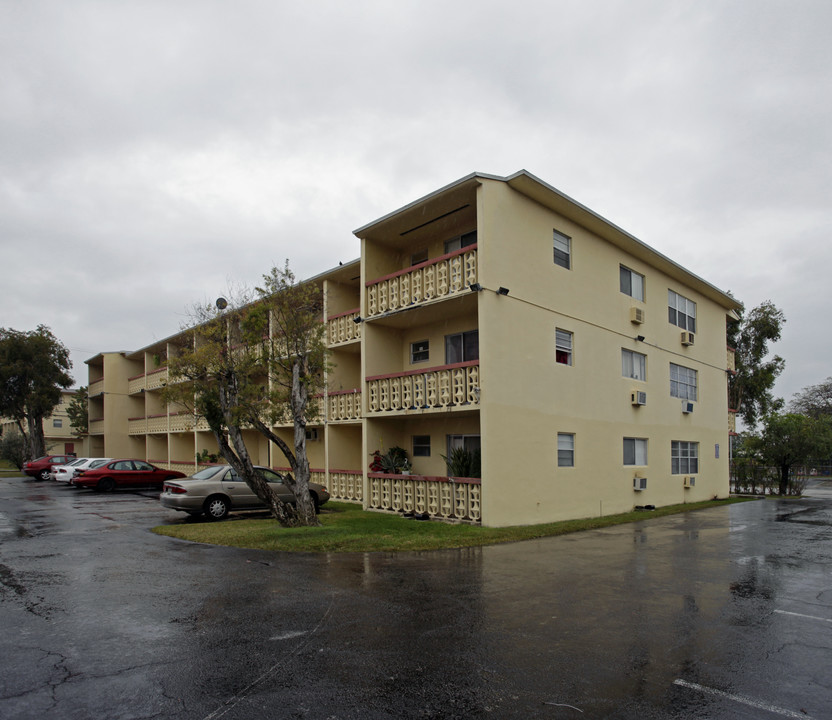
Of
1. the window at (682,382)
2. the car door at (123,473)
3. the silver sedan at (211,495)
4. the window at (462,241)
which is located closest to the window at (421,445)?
the silver sedan at (211,495)

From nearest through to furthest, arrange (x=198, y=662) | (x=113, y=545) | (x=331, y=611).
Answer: (x=198, y=662) < (x=331, y=611) < (x=113, y=545)

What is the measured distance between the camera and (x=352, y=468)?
21.4 meters

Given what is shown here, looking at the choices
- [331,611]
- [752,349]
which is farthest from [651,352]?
[752,349]

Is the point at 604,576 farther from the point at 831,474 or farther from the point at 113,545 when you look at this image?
the point at 831,474

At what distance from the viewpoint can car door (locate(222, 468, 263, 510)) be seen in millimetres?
16156

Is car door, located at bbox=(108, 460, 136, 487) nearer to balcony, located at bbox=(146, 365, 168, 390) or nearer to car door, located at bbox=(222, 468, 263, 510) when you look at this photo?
balcony, located at bbox=(146, 365, 168, 390)

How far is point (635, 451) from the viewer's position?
19703mm

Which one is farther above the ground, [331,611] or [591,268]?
[591,268]

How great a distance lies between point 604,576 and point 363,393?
986 cm

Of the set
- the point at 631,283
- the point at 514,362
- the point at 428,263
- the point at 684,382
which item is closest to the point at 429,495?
the point at 514,362

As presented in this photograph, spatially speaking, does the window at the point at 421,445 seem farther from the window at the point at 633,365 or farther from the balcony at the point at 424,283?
the window at the point at 633,365

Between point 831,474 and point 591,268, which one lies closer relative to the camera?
point 591,268

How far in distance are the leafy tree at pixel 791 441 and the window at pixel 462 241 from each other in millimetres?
20444

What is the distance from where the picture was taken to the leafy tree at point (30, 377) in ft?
136
